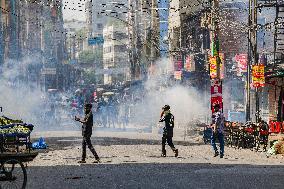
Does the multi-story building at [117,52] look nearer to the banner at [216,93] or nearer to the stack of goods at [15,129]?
the banner at [216,93]

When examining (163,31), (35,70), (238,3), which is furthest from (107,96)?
(35,70)

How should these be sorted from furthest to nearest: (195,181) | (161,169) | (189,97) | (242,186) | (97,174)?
(189,97), (161,169), (97,174), (195,181), (242,186)

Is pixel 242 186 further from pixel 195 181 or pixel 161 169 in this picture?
pixel 161 169

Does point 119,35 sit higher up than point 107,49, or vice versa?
point 119,35

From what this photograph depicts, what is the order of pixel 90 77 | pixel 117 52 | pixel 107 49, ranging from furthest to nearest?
pixel 107 49 → pixel 117 52 → pixel 90 77

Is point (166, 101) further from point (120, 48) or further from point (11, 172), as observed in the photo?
point (120, 48)

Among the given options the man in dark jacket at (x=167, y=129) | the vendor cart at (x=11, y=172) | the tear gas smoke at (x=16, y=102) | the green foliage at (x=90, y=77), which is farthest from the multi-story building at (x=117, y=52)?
the vendor cart at (x=11, y=172)

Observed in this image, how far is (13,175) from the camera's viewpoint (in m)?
12.8

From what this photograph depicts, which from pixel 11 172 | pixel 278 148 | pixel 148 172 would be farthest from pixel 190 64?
pixel 11 172

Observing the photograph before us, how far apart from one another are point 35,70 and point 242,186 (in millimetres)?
98349

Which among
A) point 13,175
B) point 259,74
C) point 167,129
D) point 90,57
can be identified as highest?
point 90,57

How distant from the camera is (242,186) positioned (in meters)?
14.3

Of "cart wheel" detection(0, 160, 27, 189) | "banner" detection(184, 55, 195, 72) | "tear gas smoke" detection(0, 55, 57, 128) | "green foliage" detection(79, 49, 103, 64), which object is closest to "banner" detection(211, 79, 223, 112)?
"cart wheel" detection(0, 160, 27, 189)

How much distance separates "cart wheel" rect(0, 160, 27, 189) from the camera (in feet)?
41.5
